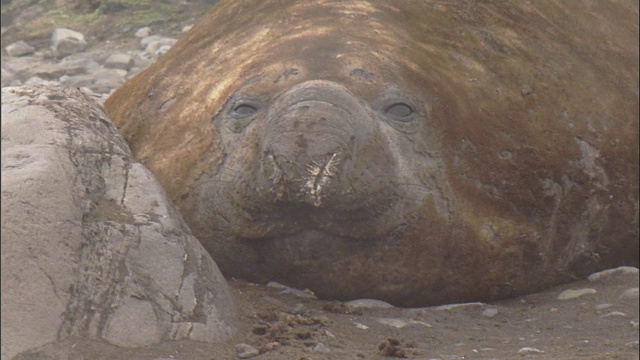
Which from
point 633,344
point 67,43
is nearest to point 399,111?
point 633,344

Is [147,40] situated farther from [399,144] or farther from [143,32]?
[399,144]

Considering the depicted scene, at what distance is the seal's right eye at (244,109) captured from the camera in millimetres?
4980

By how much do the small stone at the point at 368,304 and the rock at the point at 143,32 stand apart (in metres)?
7.10

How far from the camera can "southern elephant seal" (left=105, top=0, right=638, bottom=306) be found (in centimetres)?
466

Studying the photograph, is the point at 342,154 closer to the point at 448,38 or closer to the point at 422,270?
the point at 422,270

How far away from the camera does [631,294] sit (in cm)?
488

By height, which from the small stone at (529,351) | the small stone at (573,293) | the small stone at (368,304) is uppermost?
the small stone at (529,351)

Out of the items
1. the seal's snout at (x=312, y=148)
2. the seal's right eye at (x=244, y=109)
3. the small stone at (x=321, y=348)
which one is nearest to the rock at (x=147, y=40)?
the seal's right eye at (x=244, y=109)

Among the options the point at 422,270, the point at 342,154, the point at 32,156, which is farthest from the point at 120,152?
Answer: the point at 422,270

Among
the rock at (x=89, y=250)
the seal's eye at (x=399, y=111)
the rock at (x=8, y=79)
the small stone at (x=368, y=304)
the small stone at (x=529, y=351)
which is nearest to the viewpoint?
the rock at (x=89, y=250)

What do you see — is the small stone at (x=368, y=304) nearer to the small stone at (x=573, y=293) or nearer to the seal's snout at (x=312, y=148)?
the seal's snout at (x=312, y=148)

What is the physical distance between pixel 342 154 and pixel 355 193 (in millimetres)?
161

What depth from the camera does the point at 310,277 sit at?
4.78 meters

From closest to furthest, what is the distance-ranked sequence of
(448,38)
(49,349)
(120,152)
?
(49,349) → (120,152) → (448,38)
